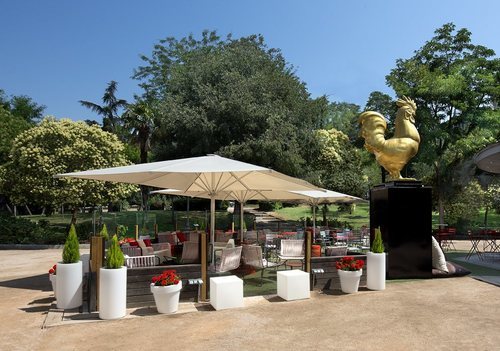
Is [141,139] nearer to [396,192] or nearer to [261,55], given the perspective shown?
[261,55]

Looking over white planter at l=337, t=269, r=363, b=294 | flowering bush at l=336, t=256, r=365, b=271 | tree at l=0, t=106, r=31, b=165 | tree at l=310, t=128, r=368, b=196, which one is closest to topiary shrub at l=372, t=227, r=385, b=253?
flowering bush at l=336, t=256, r=365, b=271

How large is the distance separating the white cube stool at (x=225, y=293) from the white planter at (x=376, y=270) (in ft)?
10.0

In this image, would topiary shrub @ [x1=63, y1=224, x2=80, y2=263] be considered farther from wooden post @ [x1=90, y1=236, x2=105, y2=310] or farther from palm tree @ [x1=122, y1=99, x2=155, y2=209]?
palm tree @ [x1=122, y1=99, x2=155, y2=209]

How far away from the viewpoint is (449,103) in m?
25.3

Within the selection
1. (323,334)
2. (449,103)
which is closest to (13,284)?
(323,334)

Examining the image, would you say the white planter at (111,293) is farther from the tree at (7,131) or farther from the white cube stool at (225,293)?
the tree at (7,131)

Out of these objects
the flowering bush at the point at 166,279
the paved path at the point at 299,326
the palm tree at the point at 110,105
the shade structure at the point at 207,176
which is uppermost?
the palm tree at the point at 110,105

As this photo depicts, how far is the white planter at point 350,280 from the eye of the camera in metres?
8.16

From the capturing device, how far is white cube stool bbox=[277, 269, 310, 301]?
7598 millimetres

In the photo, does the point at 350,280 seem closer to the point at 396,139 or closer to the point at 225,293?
the point at 225,293

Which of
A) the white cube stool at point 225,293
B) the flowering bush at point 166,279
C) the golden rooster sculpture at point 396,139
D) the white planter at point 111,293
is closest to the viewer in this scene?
the white planter at point 111,293

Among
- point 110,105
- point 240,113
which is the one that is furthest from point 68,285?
point 110,105

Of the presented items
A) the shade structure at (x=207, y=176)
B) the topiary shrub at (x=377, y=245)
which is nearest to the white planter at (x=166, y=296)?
the shade structure at (x=207, y=176)

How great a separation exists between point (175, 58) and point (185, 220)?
2368 cm
